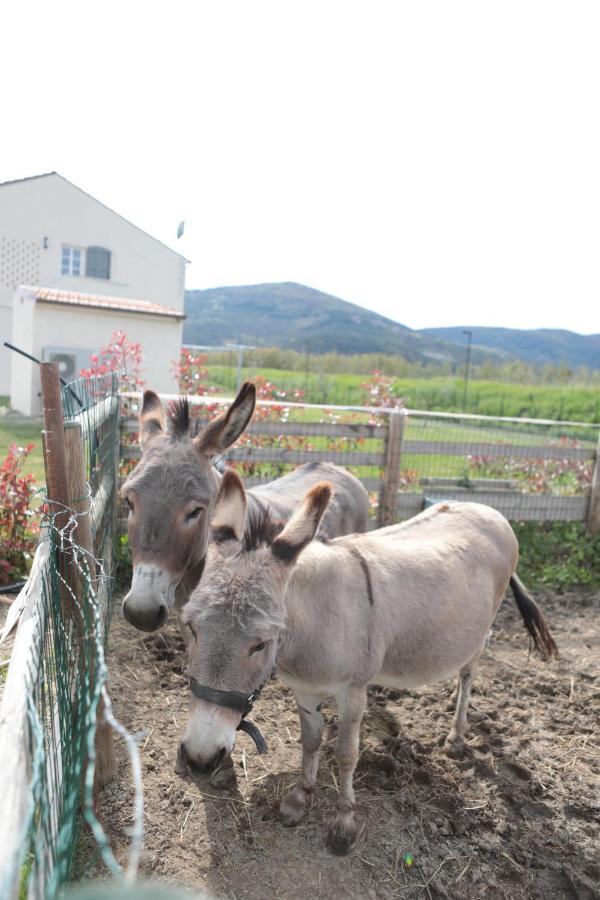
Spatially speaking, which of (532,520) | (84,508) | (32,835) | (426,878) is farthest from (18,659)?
(532,520)

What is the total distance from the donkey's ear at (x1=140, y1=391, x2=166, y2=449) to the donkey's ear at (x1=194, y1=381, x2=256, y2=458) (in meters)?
0.36

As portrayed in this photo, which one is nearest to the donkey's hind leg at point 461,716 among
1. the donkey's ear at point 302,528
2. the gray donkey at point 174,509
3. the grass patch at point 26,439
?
the gray donkey at point 174,509

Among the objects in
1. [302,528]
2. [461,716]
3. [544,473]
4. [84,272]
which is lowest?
[461,716]

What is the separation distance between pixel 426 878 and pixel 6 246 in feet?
76.3

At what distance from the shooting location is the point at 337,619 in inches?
105

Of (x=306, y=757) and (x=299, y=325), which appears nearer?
(x=306, y=757)

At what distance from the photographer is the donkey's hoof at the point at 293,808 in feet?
9.45

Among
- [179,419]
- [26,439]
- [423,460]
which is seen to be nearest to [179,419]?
[179,419]

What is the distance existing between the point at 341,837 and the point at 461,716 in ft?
4.02

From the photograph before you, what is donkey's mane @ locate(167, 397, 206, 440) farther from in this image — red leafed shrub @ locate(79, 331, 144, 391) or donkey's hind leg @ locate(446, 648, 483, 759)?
red leafed shrub @ locate(79, 331, 144, 391)

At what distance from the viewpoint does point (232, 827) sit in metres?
2.82

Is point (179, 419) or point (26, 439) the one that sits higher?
point (179, 419)

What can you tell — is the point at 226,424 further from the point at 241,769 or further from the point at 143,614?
the point at 241,769

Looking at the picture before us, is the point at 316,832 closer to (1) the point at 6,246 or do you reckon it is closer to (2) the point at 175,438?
(2) the point at 175,438
